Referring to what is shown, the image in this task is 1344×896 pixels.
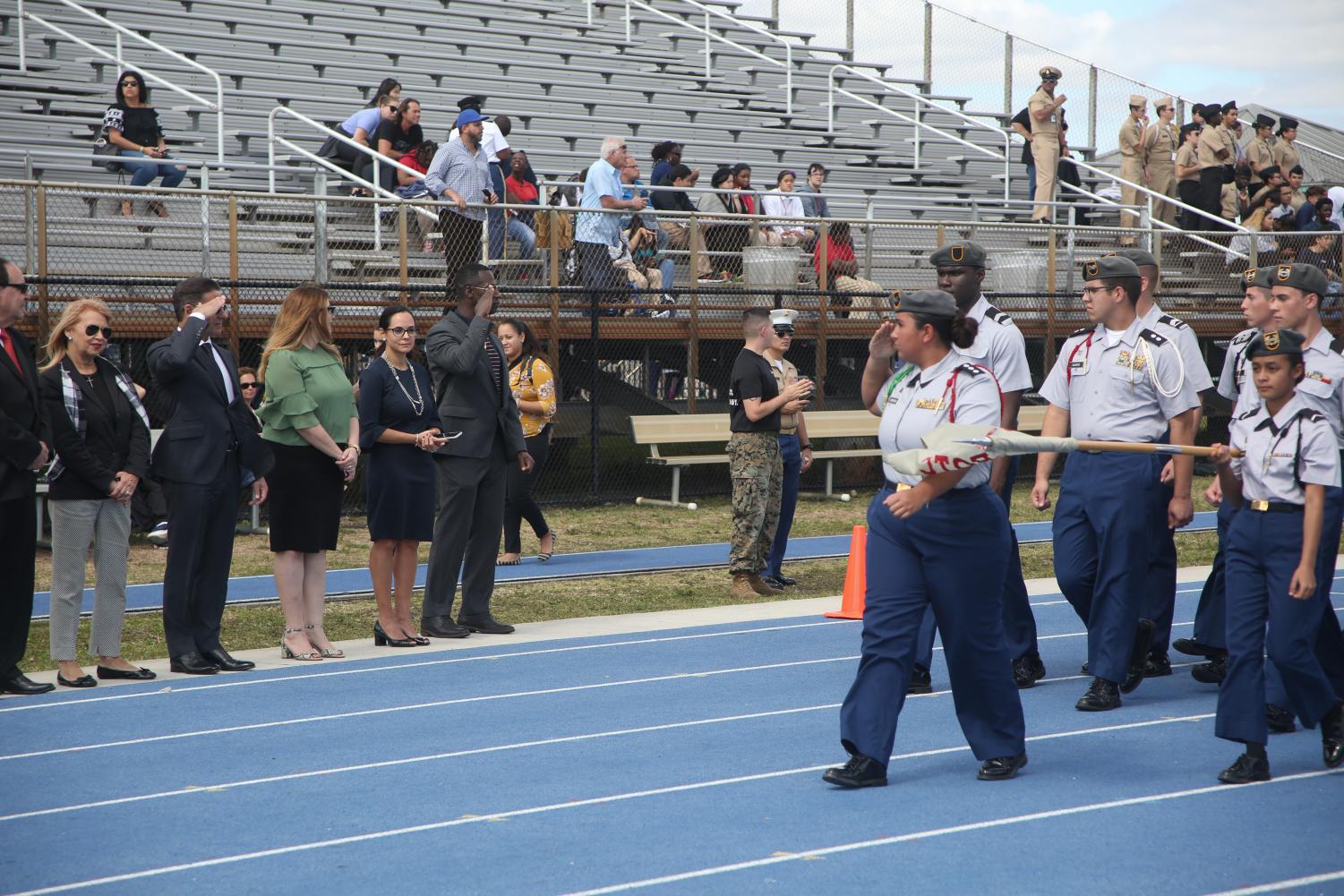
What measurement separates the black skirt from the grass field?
1.10m

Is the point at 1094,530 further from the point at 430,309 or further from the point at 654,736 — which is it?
the point at 430,309

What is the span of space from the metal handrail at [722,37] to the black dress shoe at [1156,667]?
18953 millimetres

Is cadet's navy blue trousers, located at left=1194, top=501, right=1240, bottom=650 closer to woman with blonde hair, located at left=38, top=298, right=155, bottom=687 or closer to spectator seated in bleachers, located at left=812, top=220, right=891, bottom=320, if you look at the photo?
woman with blonde hair, located at left=38, top=298, right=155, bottom=687

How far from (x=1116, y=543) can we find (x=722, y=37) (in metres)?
22.7

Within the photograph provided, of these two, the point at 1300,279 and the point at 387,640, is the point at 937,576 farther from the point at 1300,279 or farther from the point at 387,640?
the point at 387,640

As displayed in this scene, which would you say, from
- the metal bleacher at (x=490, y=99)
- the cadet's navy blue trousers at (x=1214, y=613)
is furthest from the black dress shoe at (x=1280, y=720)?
the metal bleacher at (x=490, y=99)

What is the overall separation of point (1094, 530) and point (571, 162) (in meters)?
15.3

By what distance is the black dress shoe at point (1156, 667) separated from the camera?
793 cm

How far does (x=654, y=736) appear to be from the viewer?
263 inches

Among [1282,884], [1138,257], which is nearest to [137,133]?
[1138,257]

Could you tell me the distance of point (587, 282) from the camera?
53.1 feet

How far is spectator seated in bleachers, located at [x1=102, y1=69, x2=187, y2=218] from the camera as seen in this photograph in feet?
52.1

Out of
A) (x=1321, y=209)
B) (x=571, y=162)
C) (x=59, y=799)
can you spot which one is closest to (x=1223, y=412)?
(x=1321, y=209)

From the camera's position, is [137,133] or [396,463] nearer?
[396,463]
